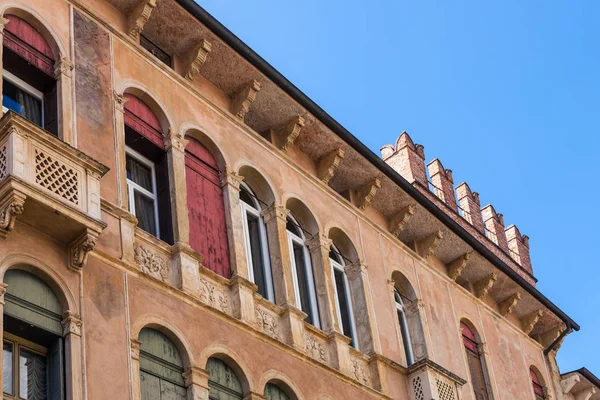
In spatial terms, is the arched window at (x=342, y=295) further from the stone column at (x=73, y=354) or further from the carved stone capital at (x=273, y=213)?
the stone column at (x=73, y=354)

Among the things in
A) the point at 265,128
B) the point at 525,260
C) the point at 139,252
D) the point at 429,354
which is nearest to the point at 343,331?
the point at 429,354

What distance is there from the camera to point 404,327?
2214cm

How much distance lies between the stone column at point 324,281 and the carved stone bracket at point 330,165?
53.7 inches

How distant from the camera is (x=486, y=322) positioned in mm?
24891

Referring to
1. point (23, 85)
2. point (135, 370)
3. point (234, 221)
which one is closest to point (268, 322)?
point (234, 221)

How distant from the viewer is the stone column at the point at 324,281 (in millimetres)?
19453

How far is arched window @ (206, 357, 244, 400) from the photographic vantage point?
16.1 meters

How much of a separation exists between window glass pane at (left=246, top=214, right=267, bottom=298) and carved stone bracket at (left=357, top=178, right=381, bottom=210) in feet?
11.2

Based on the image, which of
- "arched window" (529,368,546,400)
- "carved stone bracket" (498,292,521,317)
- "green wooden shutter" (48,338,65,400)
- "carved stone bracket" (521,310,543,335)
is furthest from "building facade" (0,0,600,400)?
"carved stone bracket" (521,310,543,335)

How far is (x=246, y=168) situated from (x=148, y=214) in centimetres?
273

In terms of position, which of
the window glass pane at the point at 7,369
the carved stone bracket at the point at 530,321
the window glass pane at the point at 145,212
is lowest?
the window glass pane at the point at 7,369

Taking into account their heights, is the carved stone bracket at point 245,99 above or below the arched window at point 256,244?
above

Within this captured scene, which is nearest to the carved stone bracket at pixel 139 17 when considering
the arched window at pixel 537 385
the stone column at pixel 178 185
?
the stone column at pixel 178 185

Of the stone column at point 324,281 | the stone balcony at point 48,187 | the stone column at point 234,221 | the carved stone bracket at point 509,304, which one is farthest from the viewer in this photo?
the carved stone bracket at point 509,304
